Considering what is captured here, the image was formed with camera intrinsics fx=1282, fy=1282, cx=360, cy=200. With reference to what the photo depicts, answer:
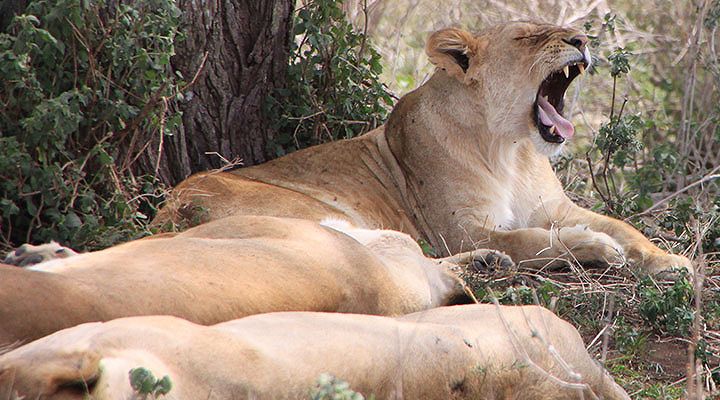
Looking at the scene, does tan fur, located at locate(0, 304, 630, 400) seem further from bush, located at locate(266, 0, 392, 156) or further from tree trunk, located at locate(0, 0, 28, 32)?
bush, located at locate(266, 0, 392, 156)

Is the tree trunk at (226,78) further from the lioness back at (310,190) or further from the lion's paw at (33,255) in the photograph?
the lion's paw at (33,255)

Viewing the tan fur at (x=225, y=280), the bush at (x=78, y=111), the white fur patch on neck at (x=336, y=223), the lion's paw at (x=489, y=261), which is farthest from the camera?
the white fur patch on neck at (x=336, y=223)

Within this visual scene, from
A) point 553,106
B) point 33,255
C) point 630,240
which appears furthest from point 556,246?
point 33,255

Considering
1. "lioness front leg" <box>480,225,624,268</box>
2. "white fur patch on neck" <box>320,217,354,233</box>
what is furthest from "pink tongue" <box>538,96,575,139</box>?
"white fur patch on neck" <box>320,217,354,233</box>

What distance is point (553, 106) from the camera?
6.27 m

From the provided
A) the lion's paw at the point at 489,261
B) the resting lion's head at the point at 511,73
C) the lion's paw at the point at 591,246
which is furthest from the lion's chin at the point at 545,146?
the lion's paw at the point at 489,261

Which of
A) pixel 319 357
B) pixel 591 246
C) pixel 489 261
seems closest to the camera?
pixel 319 357

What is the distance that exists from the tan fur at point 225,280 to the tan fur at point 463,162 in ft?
4.87

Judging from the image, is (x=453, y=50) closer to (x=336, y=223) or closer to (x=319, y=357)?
(x=336, y=223)

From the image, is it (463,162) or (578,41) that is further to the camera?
(463,162)

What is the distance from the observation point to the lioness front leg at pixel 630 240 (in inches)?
216

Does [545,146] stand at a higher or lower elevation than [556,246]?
higher

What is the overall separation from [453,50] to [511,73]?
0.97 feet

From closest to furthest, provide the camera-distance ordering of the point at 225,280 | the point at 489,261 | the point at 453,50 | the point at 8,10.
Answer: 1. the point at 225,280
2. the point at 8,10
3. the point at 489,261
4. the point at 453,50
